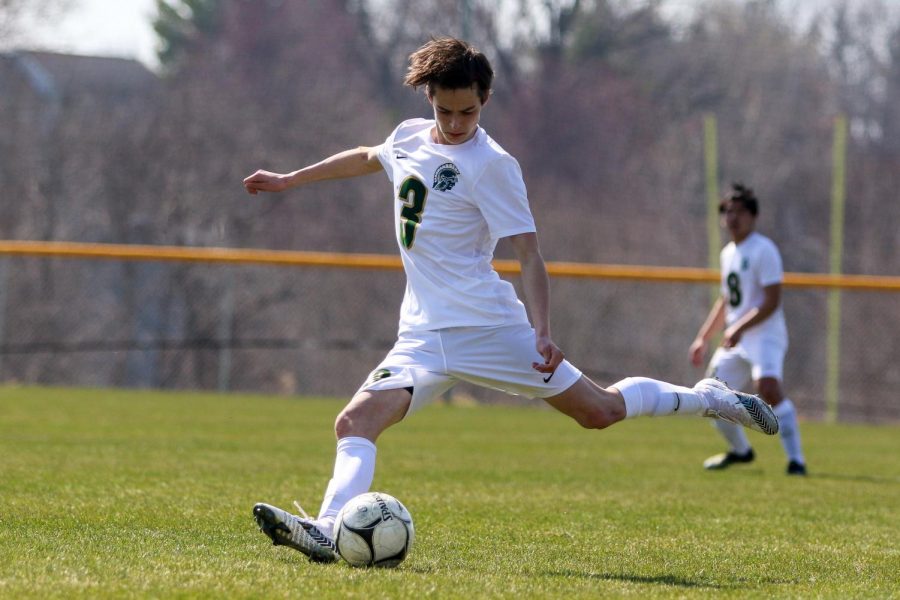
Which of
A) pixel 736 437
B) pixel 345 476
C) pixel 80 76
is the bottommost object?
pixel 736 437

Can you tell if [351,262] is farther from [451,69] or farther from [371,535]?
[371,535]

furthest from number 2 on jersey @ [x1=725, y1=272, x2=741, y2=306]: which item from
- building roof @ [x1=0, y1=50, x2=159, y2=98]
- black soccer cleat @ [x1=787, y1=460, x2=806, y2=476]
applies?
building roof @ [x1=0, y1=50, x2=159, y2=98]

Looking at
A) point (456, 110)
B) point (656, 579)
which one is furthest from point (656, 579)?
point (456, 110)

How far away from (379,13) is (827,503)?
25.4 meters

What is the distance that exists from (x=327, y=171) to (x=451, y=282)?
75 centimetres

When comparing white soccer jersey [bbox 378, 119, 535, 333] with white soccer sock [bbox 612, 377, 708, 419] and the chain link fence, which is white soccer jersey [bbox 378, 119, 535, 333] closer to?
white soccer sock [bbox 612, 377, 708, 419]

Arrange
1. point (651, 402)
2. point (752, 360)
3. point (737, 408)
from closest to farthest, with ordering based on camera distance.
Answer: point (651, 402)
point (737, 408)
point (752, 360)

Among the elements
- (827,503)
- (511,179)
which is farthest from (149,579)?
(827,503)

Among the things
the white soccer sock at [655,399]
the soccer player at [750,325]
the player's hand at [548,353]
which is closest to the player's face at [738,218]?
the soccer player at [750,325]

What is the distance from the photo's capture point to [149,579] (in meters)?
4.00

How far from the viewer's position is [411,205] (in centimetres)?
488

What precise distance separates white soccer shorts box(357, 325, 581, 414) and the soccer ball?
46 centimetres

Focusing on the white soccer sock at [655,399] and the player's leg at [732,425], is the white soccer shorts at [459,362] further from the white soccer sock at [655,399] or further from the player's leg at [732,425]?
the player's leg at [732,425]

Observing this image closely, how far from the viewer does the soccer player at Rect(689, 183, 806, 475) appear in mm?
9086
